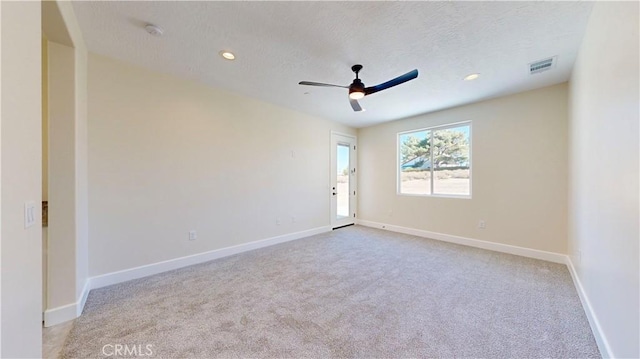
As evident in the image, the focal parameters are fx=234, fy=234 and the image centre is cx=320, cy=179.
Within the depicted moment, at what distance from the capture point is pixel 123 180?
2.75m

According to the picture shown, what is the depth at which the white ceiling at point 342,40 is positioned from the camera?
1886mm

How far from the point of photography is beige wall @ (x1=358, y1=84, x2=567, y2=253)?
3338mm

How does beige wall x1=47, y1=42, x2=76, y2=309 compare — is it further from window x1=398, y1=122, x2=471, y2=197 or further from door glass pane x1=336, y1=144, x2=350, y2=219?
window x1=398, y1=122, x2=471, y2=197

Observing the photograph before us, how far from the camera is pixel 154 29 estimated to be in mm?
2113

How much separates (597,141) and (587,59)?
880 millimetres

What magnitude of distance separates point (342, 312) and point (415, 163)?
3.76 m

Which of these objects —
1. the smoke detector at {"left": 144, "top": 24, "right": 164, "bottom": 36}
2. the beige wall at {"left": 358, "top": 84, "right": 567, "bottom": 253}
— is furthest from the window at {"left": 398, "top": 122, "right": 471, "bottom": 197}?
the smoke detector at {"left": 144, "top": 24, "right": 164, "bottom": 36}

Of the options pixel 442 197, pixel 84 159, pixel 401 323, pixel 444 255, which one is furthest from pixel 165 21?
pixel 442 197

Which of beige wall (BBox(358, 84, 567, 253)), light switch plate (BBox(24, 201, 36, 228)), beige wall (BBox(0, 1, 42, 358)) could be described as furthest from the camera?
beige wall (BBox(358, 84, 567, 253))

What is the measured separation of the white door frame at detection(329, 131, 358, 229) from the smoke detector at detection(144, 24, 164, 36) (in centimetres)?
363

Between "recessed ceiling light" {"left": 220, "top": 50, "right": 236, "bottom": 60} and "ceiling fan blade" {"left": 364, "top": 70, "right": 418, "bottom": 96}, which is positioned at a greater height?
"recessed ceiling light" {"left": 220, "top": 50, "right": 236, "bottom": 60}

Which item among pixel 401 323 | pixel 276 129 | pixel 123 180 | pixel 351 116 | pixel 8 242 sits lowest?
pixel 401 323

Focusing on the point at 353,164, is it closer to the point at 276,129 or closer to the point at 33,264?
the point at 276,129

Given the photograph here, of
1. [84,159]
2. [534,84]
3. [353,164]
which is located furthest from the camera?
[353,164]
